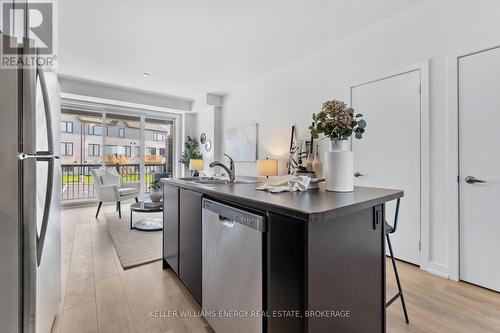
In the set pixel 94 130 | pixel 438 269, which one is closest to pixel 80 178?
pixel 94 130

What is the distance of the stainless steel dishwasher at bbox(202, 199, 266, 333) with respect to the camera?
1.06m

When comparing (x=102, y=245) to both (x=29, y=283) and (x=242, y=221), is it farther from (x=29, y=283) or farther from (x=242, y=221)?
(x=242, y=221)

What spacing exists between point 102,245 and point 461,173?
13.2 ft

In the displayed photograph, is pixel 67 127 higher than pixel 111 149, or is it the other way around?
pixel 67 127

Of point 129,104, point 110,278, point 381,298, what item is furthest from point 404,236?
point 129,104

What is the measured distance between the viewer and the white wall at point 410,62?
6.88 feet

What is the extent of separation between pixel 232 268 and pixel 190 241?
2.12ft

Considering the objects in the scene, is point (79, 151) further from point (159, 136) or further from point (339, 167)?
point (339, 167)

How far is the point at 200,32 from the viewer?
301cm

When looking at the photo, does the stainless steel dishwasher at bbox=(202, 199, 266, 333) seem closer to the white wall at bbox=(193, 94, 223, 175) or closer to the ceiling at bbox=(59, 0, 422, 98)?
the ceiling at bbox=(59, 0, 422, 98)

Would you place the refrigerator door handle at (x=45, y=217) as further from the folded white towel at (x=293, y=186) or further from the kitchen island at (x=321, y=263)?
the folded white towel at (x=293, y=186)

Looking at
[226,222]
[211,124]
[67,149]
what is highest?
[211,124]

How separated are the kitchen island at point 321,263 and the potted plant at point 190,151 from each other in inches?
Result: 207

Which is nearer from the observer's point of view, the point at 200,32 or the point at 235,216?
the point at 235,216
